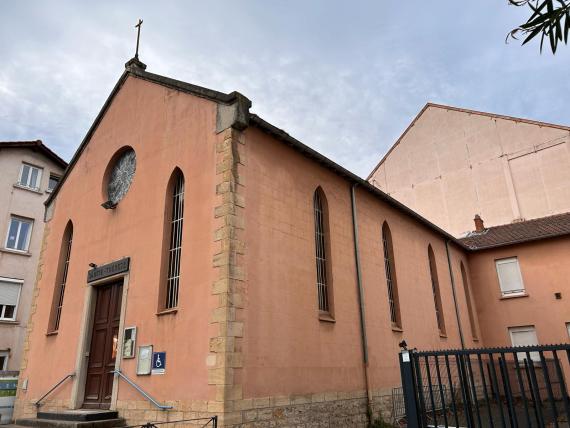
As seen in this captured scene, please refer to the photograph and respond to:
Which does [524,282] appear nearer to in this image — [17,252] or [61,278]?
[61,278]

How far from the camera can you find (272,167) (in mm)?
10000

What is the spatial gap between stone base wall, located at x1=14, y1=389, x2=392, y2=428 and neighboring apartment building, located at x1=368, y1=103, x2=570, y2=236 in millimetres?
15311

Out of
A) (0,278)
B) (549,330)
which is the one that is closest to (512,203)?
(549,330)

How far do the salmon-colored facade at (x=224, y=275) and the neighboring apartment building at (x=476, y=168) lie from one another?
11.4 meters

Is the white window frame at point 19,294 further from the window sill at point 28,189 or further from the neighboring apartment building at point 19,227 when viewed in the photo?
the window sill at point 28,189

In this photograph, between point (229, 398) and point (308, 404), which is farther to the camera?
point (308, 404)

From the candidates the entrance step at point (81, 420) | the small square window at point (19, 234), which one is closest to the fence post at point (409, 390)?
the entrance step at point (81, 420)

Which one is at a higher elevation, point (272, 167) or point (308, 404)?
point (272, 167)

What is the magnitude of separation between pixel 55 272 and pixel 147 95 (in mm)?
5643

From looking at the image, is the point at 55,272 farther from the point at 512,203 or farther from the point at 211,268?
the point at 512,203

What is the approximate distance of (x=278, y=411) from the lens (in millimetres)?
8219

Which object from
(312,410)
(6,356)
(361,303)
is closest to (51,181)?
(6,356)

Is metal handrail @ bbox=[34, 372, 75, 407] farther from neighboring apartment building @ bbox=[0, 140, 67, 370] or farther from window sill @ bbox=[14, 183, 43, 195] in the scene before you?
window sill @ bbox=[14, 183, 43, 195]

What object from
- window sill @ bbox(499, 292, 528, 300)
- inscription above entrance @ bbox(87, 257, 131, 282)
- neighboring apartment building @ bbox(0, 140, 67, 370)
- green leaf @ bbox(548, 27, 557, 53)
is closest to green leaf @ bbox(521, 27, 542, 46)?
green leaf @ bbox(548, 27, 557, 53)
